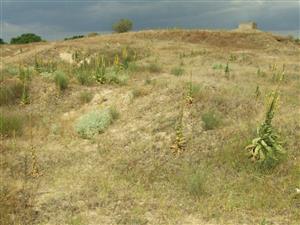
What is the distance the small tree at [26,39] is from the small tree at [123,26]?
800 cm

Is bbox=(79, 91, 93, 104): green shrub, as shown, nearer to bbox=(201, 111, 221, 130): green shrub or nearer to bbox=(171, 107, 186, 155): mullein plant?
bbox=(201, 111, 221, 130): green shrub

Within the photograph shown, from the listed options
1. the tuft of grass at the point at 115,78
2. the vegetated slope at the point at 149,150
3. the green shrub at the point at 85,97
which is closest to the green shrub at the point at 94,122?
the vegetated slope at the point at 149,150

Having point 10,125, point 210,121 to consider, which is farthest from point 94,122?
point 210,121

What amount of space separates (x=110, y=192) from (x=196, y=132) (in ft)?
10.7

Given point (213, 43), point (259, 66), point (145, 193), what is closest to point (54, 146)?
point (145, 193)

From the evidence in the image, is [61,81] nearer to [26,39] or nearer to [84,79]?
[84,79]

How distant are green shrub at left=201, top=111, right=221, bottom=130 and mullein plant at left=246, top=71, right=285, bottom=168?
1570 millimetres

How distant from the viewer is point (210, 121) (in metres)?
11.5

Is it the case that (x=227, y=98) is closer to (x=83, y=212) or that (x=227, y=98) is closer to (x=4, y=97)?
(x=83, y=212)

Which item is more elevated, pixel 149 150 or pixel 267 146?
pixel 267 146

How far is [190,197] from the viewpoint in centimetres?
888

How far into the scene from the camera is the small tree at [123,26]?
4525 centimetres

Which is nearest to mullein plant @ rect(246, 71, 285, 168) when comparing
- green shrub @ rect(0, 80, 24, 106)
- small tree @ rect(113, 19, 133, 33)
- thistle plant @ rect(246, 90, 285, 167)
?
thistle plant @ rect(246, 90, 285, 167)

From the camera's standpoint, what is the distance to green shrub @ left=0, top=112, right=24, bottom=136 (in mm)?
12258
